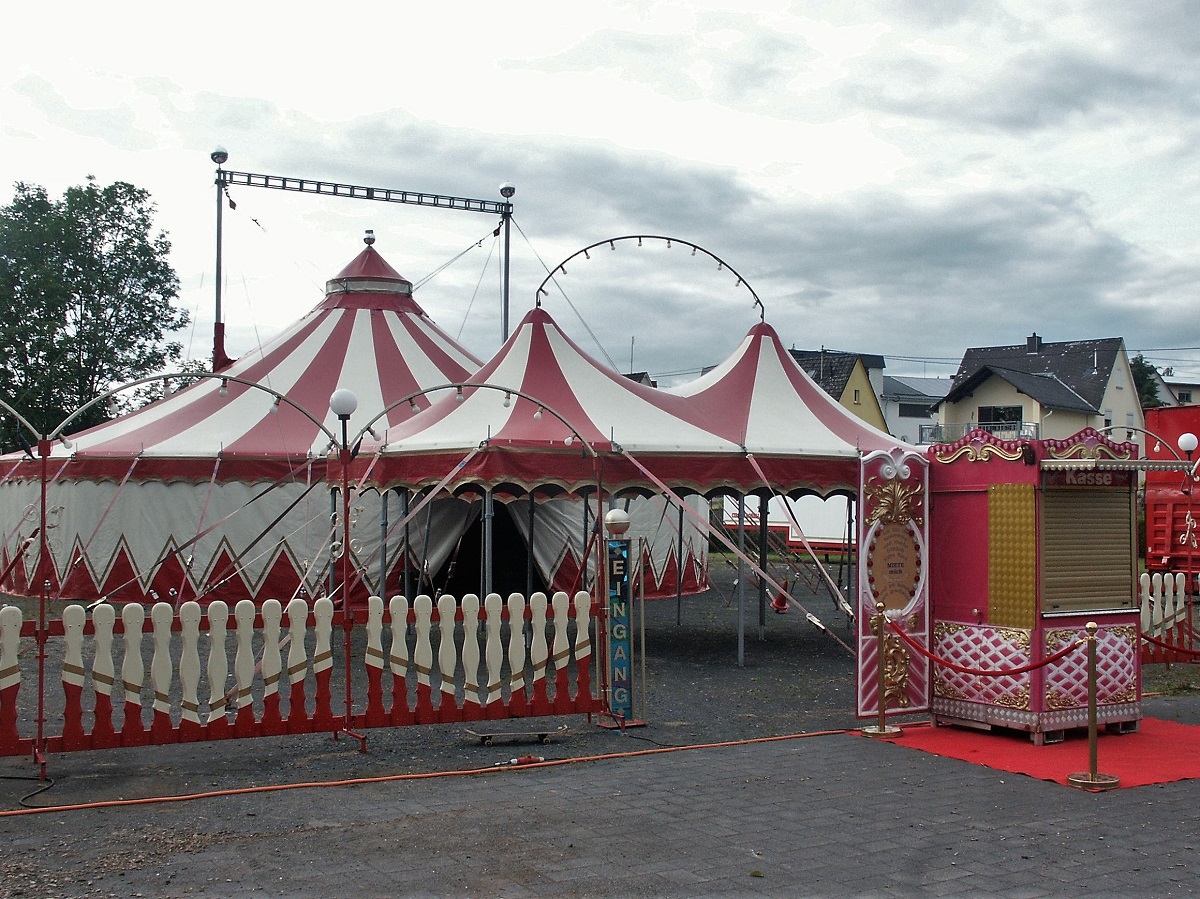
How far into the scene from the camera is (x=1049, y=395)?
39.9 metres

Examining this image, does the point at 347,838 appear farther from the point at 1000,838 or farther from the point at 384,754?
the point at 1000,838

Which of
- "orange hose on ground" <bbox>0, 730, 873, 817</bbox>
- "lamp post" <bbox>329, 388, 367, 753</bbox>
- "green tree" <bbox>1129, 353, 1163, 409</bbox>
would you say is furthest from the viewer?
"green tree" <bbox>1129, 353, 1163, 409</bbox>

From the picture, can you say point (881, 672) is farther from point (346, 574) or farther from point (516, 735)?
point (346, 574)

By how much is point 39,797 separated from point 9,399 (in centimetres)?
2618

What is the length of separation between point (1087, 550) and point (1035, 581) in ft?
1.88

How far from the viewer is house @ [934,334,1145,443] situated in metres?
39.5

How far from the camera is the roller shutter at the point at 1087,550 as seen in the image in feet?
25.6

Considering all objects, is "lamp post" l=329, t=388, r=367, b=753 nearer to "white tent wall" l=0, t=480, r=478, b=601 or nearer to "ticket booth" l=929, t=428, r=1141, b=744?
"ticket booth" l=929, t=428, r=1141, b=744

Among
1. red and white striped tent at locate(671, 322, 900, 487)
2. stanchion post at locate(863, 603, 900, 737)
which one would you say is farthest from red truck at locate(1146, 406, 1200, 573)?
stanchion post at locate(863, 603, 900, 737)

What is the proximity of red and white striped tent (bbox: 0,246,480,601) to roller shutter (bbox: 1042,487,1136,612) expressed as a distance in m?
9.45

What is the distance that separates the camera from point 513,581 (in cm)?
1814

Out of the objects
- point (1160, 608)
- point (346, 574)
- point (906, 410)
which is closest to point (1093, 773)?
point (346, 574)

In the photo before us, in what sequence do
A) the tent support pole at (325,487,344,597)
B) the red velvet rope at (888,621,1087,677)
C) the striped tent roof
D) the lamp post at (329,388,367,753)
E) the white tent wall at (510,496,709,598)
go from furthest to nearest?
1. the white tent wall at (510,496,709,598)
2. the striped tent roof
3. the tent support pole at (325,487,344,597)
4. the lamp post at (329,388,367,753)
5. the red velvet rope at (888,621,1087,677)

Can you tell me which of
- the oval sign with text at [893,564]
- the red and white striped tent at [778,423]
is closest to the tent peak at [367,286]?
the red and white striped tent at [778,423]
